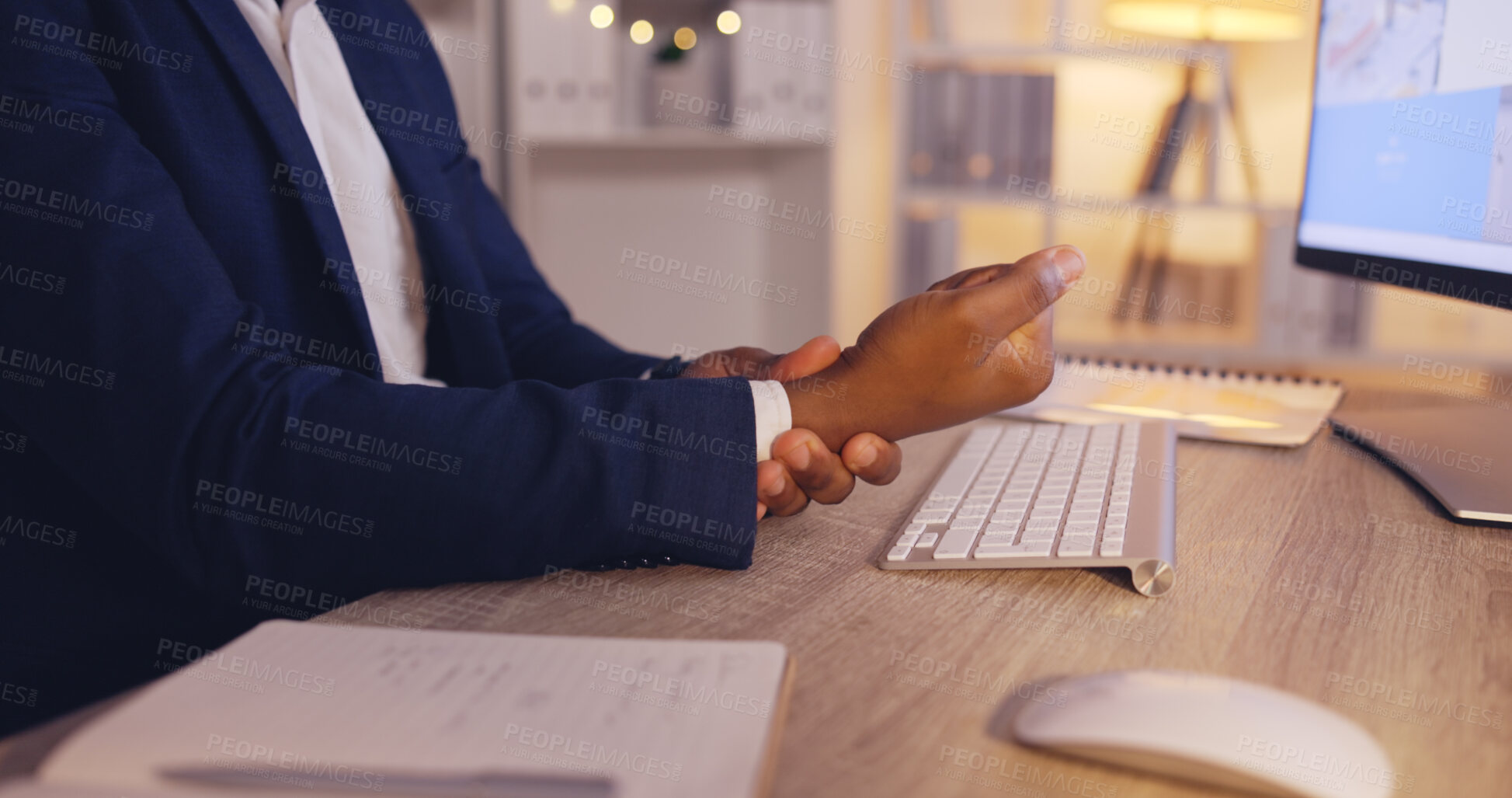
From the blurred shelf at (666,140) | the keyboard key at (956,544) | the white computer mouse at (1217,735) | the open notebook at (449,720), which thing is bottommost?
the keyboard key at (956,544)

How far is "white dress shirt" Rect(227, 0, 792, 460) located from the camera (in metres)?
1.00

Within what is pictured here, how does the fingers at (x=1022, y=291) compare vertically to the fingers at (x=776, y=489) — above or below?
above

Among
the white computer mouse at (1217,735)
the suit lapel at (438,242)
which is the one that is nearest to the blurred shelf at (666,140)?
the suit lapel at (438,242)

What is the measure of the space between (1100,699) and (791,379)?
348 mm

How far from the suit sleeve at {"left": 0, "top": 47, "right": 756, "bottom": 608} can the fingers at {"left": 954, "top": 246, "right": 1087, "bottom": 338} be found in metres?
0.16

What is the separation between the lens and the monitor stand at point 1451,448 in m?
0.78

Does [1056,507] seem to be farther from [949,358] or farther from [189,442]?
[189,442]

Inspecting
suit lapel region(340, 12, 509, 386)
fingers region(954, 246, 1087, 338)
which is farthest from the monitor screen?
suit lapel region(340, 12, 509, 386)

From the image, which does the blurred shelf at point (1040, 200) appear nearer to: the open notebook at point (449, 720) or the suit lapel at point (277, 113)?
the suit lapel at point (277, 113)

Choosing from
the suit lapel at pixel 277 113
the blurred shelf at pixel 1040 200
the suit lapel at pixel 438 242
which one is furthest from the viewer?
the blurred shelf at pixel 1040 200

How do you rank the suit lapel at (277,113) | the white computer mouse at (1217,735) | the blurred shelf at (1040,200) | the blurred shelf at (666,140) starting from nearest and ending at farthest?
the white computer mouse at (1217,735), the suit lapel at (277,113), the blurred shelf at (666,140), the blurred shelf at (1040,200)

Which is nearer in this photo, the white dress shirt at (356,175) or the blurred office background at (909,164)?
the white dress shirt at (356,175)

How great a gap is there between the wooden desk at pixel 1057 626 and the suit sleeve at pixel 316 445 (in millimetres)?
36

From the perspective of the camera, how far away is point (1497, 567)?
2.21 feet
